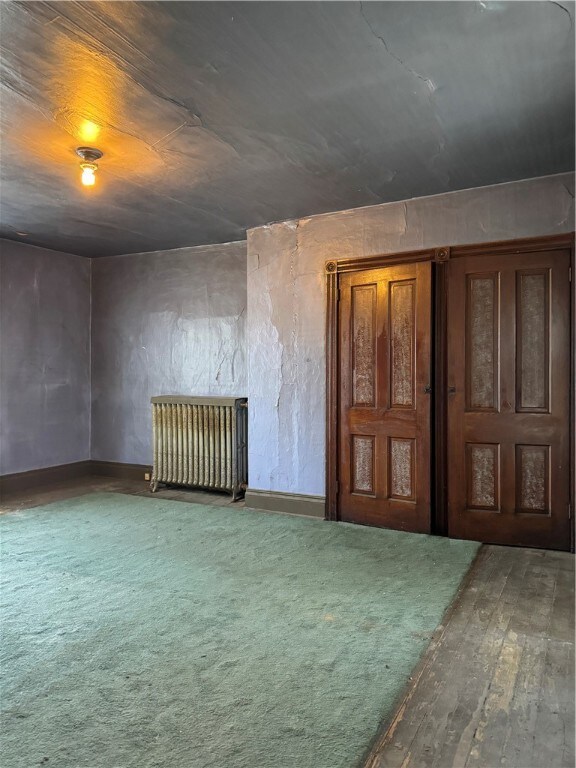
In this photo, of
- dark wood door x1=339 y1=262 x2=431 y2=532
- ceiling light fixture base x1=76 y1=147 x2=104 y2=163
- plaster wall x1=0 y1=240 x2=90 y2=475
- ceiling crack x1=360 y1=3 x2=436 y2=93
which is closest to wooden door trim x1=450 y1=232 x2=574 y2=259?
dark wood door x1=339 y1=262 x2=431 y2=532

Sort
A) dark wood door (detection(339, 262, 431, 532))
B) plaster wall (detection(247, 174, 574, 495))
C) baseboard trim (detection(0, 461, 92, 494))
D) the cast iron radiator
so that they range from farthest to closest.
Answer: baseboard trim (detection(0, 461, 92, 494)) < the cast iron radiator < dark wood door (detection(339, 262, 431, 532)) < plaster wall (detection(247, 174, 574, 495))

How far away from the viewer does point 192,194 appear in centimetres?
407

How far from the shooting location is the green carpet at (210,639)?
5.73 feet

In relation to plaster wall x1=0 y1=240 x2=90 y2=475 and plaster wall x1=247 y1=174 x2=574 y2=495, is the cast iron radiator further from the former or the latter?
plaster wall x1=0 y1=240 x2=90 y2=475

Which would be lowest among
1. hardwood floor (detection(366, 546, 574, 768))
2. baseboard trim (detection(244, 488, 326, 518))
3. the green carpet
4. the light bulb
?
hardwood floor (detection(366, 546, 574, 768))

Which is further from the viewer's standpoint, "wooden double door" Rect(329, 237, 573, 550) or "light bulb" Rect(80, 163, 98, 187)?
"wooden double door" Rect(329, 237, 573, 550)

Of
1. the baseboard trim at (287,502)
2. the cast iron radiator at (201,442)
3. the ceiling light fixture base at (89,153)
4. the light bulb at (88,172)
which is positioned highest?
the ceiling light fixture base at (89,153)

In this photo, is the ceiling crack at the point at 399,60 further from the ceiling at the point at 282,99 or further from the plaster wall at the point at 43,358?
the plaster wall at the point at 43,358

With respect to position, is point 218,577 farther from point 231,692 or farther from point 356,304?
point 356,304

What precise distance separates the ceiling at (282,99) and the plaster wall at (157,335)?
5.38 feet

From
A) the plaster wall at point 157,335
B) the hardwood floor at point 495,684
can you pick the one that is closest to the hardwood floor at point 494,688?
the hardwood floor at point 495,684

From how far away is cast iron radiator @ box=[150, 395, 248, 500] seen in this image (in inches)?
208

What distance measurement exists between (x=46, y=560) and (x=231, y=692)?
2.01 metres

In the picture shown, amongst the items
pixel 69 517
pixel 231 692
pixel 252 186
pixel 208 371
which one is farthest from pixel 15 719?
pixel 208 371
